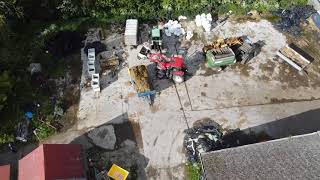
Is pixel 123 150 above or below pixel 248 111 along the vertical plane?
below

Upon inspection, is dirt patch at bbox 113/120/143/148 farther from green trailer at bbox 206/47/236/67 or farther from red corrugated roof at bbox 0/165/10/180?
green trailer at bbox 206/47/236/67

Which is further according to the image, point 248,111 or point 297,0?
point 297,0

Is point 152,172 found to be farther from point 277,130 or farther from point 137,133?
point 277,130

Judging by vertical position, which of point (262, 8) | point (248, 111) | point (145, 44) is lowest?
point (248, 111)

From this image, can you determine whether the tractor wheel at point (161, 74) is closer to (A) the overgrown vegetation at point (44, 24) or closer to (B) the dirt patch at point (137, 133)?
(B) the dirt patch at point (137, 133)

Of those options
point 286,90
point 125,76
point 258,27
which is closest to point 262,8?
point 258,27

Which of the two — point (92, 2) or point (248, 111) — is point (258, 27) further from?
point (92, 2)

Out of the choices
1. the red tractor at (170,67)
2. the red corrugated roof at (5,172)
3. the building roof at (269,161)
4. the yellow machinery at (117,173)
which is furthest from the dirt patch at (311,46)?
the red corrugated roof at (5,172)

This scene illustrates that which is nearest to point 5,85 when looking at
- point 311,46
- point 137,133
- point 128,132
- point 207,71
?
point 128,132
